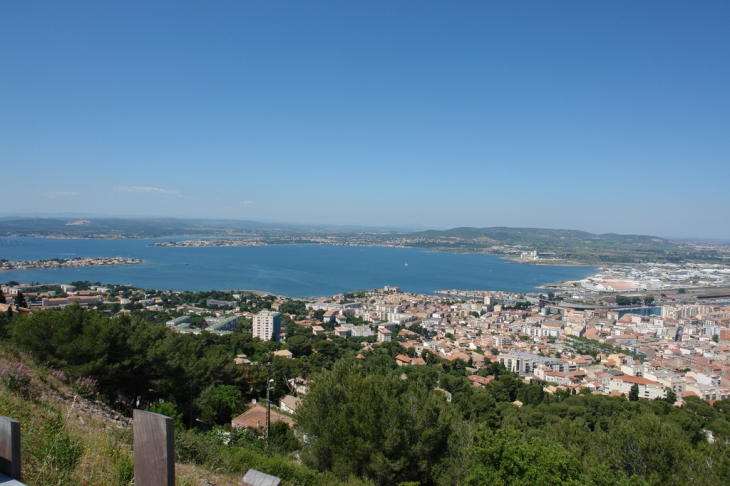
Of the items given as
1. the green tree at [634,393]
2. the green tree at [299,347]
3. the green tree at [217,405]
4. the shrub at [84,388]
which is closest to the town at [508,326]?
the green tree at [634,393]

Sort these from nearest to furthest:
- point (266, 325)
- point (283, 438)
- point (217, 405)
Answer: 1. point (283, 438)
2. point (217, 405)
3. point (266, 325)

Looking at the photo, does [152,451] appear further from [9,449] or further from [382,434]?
[382,434]

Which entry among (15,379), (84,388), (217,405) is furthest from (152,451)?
(217,405)

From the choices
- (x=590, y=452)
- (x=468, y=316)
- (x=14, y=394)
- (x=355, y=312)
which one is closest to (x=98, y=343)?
(x=14, y=394)

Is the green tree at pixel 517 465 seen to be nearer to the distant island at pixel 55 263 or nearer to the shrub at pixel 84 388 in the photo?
the shrub at pixel 84 388

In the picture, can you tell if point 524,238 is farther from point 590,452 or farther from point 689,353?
point 590,452

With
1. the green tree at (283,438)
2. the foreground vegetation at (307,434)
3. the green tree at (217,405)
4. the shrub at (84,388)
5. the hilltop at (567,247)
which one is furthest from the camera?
the hilltop at (567,247)
